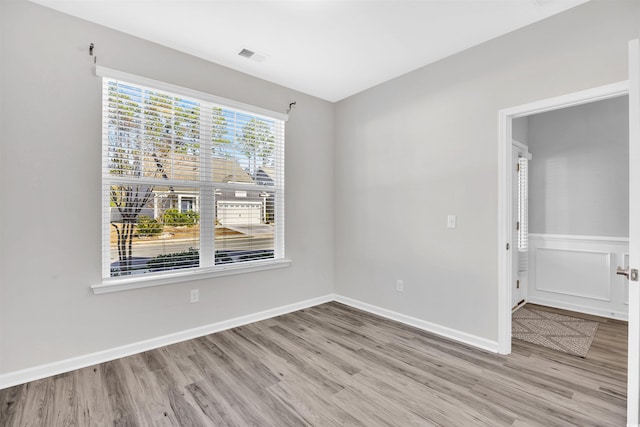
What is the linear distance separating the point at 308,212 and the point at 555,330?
9.62 ft

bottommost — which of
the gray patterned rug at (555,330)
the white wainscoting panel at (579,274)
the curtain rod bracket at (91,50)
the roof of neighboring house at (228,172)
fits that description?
the gray patterned rug at (555,330)

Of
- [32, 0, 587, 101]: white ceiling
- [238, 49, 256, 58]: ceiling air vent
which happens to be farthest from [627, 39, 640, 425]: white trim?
[238, 49, 256, 58]: ceiling air vent

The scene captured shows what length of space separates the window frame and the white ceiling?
0.39 metres

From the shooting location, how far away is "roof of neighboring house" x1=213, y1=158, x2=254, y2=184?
3156 millimetres

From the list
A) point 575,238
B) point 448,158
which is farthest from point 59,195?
point 575,238

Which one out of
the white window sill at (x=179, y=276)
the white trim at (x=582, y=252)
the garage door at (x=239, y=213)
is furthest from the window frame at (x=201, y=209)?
the white trim at (x=582, y=252)

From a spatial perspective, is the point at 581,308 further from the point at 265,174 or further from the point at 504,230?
the point at 265,174

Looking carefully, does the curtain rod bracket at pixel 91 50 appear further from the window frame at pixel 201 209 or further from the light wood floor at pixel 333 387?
the light wood floor at pixel 333 387

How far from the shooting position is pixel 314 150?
13.1ft

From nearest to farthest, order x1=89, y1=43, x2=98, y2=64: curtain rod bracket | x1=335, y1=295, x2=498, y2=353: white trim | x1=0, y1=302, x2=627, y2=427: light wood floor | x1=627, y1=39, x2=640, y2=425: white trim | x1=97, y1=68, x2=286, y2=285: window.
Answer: x1=627, y1=39, x2=640, y2=425: white trim → x1=0, y1=302, x2=627, y2=427: light wood floor → x1=89, y1=43, x2=98, y2=64: curtain rod bracket → x1=97, y1=68, x2=286, y2=285: window → x1=335, y1=295, x2=498, y2=353: white trim

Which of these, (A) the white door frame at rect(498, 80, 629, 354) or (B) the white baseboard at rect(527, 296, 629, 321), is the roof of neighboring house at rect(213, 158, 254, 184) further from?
(B) the white baseboard at rect(527, 296, 629, 321)

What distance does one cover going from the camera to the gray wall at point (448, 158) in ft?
7.43

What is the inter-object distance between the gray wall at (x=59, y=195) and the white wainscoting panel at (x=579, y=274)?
13.9 ft

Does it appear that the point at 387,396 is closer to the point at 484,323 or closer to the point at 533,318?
the point at 484,323
